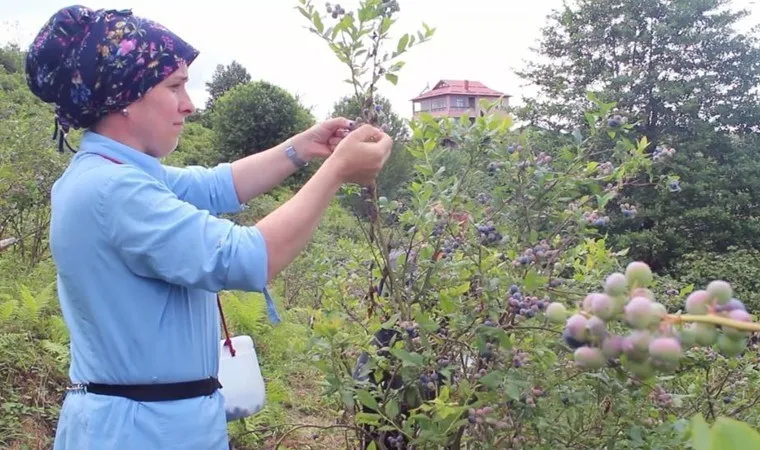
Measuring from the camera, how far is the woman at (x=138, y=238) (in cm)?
129

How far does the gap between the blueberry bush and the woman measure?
0.95 ft

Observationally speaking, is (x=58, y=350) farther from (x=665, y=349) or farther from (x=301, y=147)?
(x=665, y=349)

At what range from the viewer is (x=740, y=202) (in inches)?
551

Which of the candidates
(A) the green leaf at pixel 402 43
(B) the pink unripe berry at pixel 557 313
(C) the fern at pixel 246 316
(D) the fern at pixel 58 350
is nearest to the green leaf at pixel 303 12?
(A) the green leaf at pixel 402 43

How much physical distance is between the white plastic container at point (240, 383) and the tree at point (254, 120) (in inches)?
515

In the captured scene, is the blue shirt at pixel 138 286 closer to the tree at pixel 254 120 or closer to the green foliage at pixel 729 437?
the green foliage at pixel 729 437

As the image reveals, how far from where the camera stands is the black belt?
4.67 feet

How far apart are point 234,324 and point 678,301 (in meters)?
3.33

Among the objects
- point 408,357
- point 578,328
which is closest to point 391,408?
point 408,357

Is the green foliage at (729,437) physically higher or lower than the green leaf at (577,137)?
lower

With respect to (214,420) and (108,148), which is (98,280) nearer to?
(108,148)

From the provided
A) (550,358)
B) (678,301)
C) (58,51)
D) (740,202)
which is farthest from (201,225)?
(740,202)

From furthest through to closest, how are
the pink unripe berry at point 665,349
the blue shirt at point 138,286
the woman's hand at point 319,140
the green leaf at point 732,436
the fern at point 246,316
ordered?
1. the fern at point 246,316
2. the woman's hand at point 319,140
3. the blue shirt at point 138,286
4. the pink unripe berry at point 665,349
5. the green leaf at point 732,436

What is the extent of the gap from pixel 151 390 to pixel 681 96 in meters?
15.2
